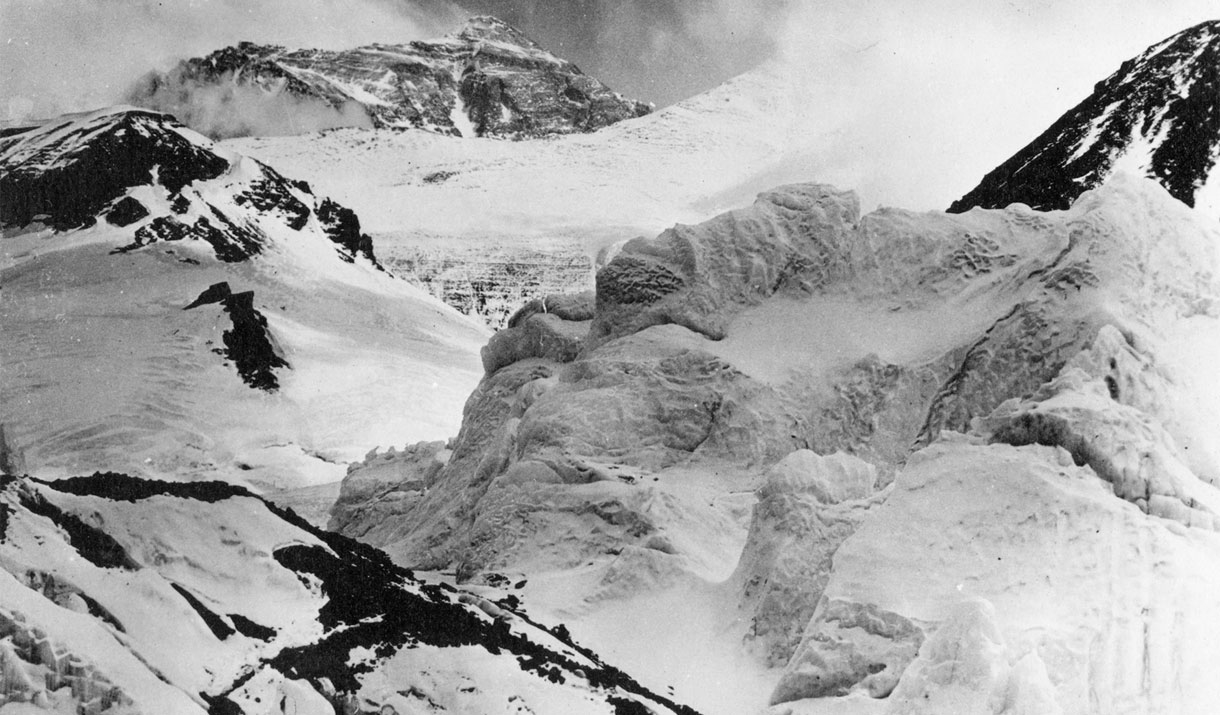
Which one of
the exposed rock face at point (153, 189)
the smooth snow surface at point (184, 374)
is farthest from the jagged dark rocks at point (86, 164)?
the smooth snow surface at point (184, 374)

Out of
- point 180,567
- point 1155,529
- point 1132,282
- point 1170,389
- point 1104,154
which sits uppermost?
point 1104,154

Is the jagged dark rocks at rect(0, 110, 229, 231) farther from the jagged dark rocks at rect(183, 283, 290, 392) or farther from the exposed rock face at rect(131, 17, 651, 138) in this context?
the exposed rock face at rect(131, 17, 651, 138)

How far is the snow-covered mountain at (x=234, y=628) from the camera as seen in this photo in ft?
43.4

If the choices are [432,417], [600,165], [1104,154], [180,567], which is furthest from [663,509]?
[600,165]

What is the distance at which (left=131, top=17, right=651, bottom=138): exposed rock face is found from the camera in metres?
94.5

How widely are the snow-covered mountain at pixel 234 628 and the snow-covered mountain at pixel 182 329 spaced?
527 inches

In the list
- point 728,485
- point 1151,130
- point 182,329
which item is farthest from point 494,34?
point 728,485

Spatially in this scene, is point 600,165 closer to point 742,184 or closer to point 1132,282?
point 742,184

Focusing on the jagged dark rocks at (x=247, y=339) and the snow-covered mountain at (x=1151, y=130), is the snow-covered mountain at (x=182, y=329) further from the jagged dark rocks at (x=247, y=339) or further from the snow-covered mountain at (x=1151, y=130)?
the snow-covered mountain at (x=1151, y=130)

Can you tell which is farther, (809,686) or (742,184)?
(742,184)

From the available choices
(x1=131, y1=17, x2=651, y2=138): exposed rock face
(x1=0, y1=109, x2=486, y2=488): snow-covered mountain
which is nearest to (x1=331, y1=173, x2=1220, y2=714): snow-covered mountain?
(x1=0, y1=109, x2=486, y2=488): snow-covered mountain

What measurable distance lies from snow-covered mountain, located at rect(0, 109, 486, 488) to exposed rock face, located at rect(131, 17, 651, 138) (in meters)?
40.2

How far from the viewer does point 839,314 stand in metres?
19.9

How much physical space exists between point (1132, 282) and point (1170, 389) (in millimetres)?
2229
